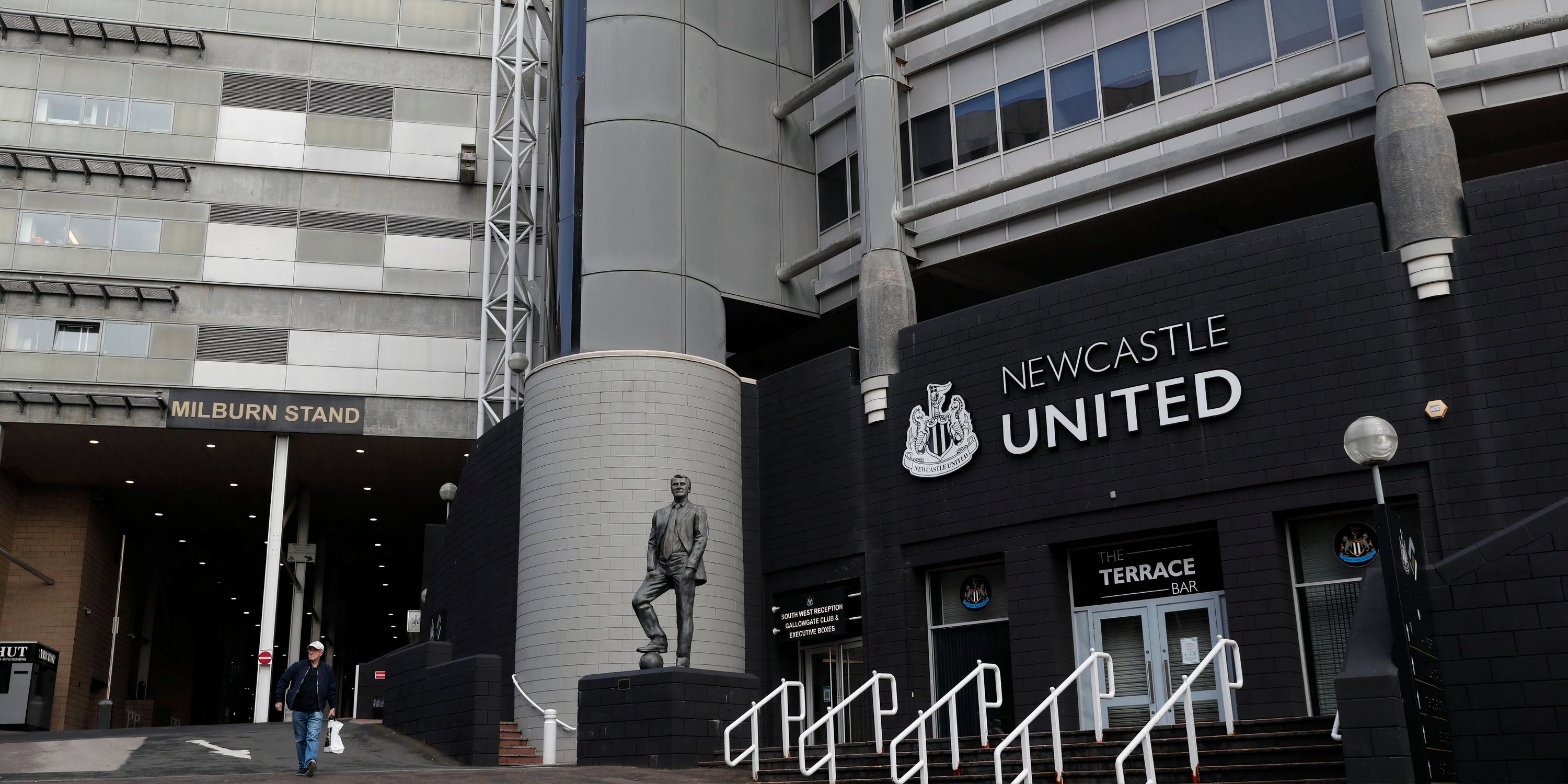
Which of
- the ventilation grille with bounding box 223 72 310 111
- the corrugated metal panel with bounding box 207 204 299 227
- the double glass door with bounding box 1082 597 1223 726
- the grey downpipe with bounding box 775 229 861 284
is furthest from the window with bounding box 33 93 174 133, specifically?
the double glass door with bounding box 1082 597 1223 726

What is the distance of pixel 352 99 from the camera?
41281 millimetres

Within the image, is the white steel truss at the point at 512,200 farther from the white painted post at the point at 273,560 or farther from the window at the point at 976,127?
the window at the point at 976,127

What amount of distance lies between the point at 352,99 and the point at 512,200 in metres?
7.61

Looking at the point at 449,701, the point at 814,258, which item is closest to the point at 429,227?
the point at 814,258

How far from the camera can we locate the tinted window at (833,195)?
28391 millimetres

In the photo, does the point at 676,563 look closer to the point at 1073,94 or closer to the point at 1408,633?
the point at 1408,633

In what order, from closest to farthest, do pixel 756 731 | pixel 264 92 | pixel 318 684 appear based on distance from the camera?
pixel 756 731
pixel 318 684
pixel 264 92

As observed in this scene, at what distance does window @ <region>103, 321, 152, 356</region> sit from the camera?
37.5 meters

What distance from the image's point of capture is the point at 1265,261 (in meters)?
19.6

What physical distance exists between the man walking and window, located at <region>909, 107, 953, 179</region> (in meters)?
16.0

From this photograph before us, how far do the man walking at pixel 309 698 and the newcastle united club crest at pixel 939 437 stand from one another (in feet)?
36.9

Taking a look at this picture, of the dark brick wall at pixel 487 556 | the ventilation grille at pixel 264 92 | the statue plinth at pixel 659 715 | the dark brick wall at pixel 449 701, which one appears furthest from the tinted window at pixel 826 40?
the ventilation grille at pixel 264 92

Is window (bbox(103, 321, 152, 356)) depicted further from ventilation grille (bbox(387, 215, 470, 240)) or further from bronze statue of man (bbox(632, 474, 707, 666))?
bronze statue of man (bbox(632, 474, 707, 666))

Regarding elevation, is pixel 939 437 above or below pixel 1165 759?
above
